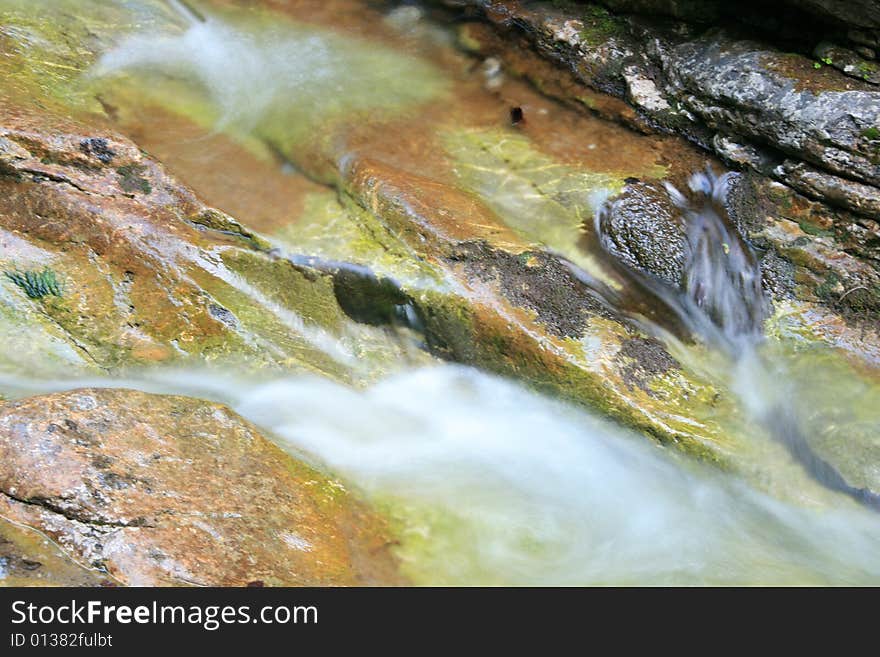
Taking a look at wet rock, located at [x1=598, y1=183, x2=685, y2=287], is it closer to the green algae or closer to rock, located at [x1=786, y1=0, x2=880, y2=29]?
the green algae

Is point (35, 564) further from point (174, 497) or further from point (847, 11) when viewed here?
point (847, 11)

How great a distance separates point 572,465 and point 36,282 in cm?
436

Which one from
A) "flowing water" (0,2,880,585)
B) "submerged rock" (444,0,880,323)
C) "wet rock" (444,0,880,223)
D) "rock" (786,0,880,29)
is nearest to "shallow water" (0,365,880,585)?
"flowing water" (0,2,880,585)

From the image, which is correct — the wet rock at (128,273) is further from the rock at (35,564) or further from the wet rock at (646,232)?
the wet rock at (646,232)

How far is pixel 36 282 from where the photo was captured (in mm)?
6086

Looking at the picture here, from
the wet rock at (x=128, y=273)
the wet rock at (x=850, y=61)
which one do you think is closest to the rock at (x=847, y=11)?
the wet rock at (x=850, y=61)

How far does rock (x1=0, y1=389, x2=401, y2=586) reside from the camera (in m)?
4.36

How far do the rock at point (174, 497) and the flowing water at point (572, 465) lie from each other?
0.42 meters

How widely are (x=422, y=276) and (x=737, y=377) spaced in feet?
8.94

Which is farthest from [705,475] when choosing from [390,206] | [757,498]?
[390,206]

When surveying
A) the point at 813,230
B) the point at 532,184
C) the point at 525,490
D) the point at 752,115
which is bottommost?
the point at 525,490

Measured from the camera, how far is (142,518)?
4.50 m

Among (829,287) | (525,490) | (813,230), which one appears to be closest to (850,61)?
(813,230)

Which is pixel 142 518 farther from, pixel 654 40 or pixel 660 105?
pixel 654 40
